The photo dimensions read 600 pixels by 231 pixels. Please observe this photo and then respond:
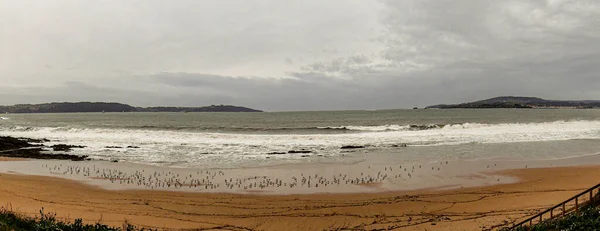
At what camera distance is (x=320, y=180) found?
16.1 meters

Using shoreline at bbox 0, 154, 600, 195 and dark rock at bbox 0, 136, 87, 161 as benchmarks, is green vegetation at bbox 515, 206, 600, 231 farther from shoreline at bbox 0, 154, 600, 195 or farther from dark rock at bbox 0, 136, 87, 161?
dark rock at bbox 0, 136, 87, 161

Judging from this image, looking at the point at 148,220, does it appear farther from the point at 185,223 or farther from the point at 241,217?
the point at 241,217

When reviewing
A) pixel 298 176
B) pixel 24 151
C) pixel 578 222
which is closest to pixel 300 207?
pixel 298 176

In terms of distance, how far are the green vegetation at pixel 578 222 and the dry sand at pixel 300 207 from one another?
1.85 meters

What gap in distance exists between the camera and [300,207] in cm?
1195

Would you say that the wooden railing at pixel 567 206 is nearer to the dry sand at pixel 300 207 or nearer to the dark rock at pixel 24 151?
the dry sand at pixel 300 207

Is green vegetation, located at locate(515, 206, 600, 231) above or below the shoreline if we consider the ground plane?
above

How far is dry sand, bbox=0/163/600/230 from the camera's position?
10547 mm

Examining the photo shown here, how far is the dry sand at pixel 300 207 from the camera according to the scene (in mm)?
10547

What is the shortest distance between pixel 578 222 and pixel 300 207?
741 cm

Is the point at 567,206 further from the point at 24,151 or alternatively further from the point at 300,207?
the point at 24,151

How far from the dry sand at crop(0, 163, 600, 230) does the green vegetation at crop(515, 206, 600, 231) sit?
73.0 inches

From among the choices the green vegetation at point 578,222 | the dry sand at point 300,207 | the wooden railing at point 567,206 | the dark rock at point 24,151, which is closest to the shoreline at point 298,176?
the dry sand at point 300,207

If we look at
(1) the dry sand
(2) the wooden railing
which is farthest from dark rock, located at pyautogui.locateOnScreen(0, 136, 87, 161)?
(2) the wooden railing
